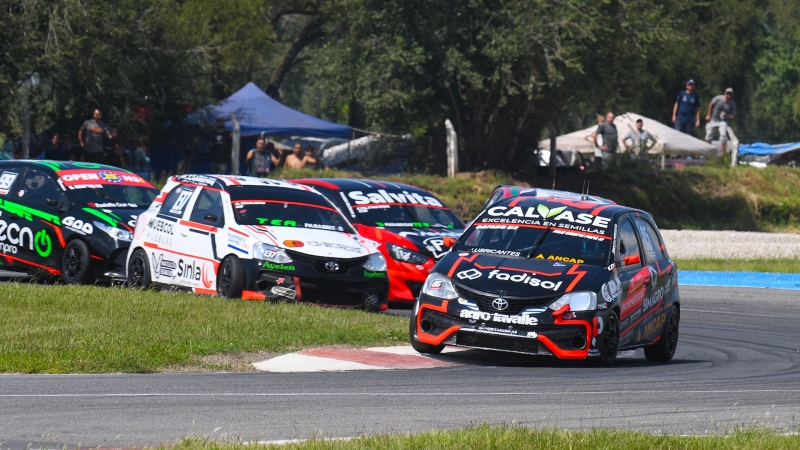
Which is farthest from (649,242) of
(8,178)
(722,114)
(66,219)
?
(722,114)

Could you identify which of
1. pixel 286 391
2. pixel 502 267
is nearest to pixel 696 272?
pixel 502 267

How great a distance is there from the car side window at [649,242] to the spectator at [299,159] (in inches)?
621

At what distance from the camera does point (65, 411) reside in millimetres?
7340

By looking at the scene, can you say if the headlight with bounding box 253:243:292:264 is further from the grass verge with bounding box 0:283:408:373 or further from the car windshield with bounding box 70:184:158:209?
the car windshield with bounding box 70:184:158:209

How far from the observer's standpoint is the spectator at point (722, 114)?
33.3 m

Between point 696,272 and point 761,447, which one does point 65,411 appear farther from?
point 696,272

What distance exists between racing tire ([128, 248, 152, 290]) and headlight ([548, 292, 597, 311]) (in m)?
6.19

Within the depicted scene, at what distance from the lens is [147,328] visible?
11.3 m

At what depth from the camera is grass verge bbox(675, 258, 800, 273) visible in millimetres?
21953

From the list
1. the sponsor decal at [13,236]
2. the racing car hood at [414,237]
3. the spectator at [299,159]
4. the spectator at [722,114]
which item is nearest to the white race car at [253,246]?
the racing car hood at [414,237]

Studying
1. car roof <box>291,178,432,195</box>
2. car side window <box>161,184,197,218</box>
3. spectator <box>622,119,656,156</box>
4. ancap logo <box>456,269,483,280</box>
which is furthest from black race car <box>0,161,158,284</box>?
spectator <box>622,119,656,156</box>

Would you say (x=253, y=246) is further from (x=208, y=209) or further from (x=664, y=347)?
(x=664, y=347)

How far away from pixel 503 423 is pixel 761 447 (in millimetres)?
1435

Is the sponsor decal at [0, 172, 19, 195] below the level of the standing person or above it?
below
